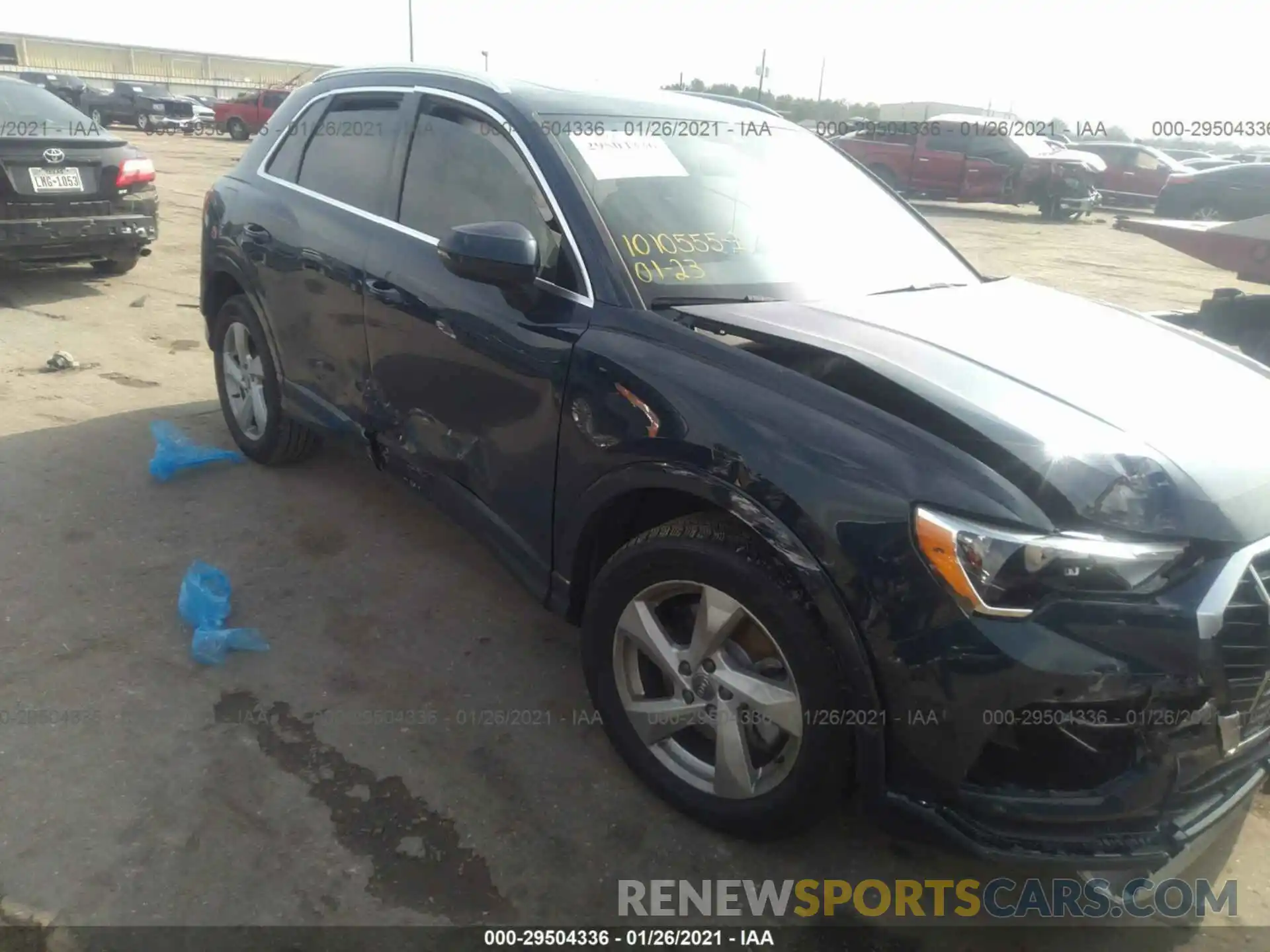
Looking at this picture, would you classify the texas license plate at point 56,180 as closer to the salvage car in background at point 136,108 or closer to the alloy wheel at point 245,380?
the alloy wheel at point 245,380

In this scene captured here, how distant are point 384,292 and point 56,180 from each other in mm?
5125

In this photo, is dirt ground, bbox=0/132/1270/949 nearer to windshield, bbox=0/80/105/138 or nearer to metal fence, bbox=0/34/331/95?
windshield, bbox=0/80/105/138

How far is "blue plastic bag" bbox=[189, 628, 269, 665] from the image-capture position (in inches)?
123

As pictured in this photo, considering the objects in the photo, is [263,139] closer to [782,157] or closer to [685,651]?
[782,157]

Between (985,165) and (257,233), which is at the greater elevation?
(985,165)

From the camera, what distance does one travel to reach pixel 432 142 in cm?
334

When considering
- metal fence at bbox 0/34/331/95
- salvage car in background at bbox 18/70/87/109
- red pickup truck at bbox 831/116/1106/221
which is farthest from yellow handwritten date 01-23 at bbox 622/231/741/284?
metal fence at bbox 0/34/331/95

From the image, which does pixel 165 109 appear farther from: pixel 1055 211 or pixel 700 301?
pixel 700 301

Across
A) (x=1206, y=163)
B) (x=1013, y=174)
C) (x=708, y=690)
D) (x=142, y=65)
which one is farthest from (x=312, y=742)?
(x=142, y=65)

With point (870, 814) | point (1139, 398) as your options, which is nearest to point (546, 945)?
point (870, 814)

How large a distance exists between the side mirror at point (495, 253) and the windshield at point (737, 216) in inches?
10.3

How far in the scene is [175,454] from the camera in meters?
4.48

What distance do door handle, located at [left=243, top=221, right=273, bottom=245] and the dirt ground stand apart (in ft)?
3.68

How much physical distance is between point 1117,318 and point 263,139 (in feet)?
12.2
